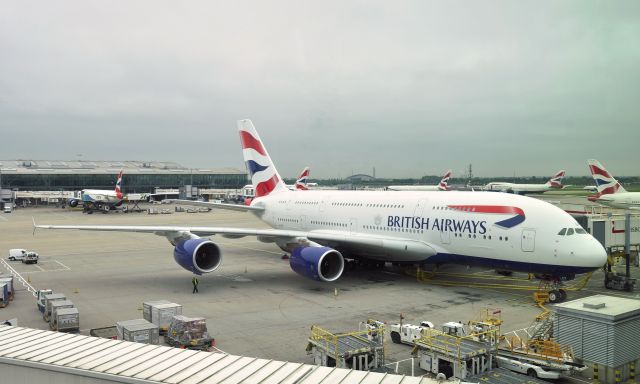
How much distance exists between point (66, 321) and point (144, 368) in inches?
382

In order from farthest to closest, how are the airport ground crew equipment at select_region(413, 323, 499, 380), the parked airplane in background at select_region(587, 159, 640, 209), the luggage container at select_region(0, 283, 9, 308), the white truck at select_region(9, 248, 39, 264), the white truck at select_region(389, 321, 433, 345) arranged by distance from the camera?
the parked airplane in background at select_region(587, 159, 640, 209) → the white truck at select_region(9, 248, 39, 264) → the luggage container at select_region(0, 283, 9, 308) → the white truck at select_region(389, 321, 433, 345) → the airport ground crew equipment at select_region(413, 323, 499, 380)

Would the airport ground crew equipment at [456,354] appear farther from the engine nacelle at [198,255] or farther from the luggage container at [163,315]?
the engine nacelle at [198,255]

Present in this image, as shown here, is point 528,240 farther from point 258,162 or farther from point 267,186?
point 258,162

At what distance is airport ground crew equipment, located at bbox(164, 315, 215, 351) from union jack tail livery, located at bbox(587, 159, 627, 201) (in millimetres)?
42406

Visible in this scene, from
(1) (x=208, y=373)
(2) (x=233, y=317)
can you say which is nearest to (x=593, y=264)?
(2) (x=233, y=317)

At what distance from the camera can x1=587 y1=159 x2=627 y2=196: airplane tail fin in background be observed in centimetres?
4609

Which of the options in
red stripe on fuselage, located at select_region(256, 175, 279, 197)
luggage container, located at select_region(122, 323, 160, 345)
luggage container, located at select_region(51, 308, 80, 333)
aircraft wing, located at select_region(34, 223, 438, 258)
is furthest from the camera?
red stripe on fuselage, located at select_region(256, 175, 279, 197)

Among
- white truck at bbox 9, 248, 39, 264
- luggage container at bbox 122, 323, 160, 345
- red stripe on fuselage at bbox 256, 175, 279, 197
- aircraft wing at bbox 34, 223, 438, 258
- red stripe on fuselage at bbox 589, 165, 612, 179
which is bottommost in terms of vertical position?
white truck at bbox 9, 248, 39, 264

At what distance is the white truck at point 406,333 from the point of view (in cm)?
1548

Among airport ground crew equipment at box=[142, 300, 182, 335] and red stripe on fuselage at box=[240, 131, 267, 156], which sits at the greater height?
red stripe on fuselage at box=[240, 131, 267, 156]

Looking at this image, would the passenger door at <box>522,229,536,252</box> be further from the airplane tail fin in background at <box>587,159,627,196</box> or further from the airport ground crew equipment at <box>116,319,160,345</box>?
the airplane tail fin in background at <box>587,159,627,196</box>

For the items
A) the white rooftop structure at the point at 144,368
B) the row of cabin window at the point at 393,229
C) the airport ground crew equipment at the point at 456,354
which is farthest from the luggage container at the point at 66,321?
the row of cabin window at the point at 393,229

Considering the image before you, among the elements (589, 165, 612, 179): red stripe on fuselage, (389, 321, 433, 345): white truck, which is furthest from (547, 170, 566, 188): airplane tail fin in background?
(389, 321, 433, 345): white truck

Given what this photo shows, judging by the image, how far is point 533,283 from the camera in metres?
24.5
